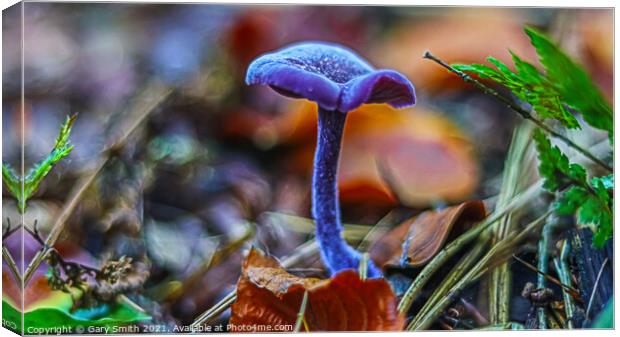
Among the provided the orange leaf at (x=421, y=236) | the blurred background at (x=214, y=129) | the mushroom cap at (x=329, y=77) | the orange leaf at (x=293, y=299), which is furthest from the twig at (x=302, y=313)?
the mushroom cap at (x=329, y=77)

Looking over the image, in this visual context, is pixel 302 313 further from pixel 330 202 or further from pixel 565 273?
pixel 565 273

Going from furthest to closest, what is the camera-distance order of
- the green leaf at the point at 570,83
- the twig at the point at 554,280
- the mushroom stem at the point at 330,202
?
the twig at the point at 554,280, the mushroom stem at the point at 330,202, the green leaf at the point at 570,83

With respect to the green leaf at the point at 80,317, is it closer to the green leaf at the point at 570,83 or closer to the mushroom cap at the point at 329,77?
the mushroom cap at the point at 329,77

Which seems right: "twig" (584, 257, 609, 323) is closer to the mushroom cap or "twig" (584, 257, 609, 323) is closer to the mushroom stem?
the mushroom stem

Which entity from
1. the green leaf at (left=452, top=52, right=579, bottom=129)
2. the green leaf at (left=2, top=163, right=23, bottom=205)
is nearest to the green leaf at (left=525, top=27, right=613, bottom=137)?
the green leaf at (left=452, top=52, right=579, bottom=129)

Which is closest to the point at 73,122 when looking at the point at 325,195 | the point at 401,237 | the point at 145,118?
the point at 145,118
